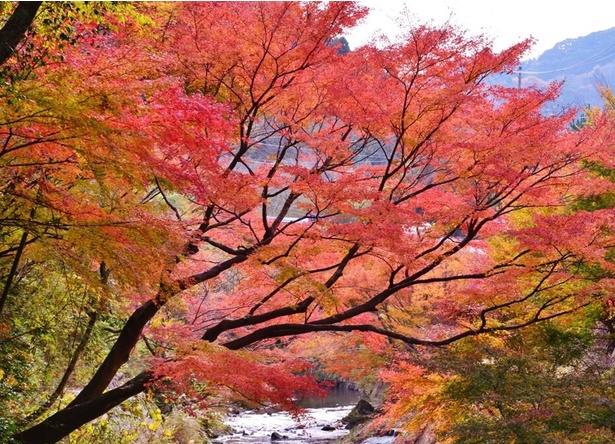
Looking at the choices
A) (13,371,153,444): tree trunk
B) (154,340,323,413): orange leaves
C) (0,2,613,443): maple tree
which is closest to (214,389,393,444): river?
(154,340,323,413): orange leaves

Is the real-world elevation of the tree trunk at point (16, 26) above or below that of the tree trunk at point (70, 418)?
above

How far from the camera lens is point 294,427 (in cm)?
2258

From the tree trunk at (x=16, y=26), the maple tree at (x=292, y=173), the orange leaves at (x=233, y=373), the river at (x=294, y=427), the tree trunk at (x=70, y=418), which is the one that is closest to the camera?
the tree trunk at (x=16, y=26)

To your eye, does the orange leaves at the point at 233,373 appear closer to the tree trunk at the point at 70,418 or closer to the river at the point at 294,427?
the tree trunk at the point at 70,418

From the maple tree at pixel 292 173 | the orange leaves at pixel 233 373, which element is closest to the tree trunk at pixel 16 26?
the maple tree at pixel 292 173

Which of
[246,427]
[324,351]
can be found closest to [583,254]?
[324,351]

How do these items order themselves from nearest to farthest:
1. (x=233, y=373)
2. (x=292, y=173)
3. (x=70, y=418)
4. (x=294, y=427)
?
1. (x=70, y=418)
2. (x=233, y=373)
3. (x=292, y=173)
4. (x=294, y=427)

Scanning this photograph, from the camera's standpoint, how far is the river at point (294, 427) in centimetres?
1944

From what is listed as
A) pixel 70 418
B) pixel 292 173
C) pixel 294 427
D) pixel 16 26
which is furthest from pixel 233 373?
pixel 294 427

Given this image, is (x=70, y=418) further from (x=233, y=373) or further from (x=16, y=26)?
(x=16, y=26)

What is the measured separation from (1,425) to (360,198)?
424 centimetres

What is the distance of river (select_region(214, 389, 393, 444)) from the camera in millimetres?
19438

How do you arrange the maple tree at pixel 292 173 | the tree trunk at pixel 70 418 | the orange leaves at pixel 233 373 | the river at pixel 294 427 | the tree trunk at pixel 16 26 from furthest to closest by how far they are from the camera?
the river at pixel 294 427, the orange leaves at pixel 233 373, the tree trunk at pixel 70 418, the maple tree at pixel 292 173, the tree trunk at pixel 16 26

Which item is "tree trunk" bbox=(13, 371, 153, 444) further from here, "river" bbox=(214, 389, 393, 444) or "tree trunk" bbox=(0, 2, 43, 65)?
"river" bbox=(214, 389, 393, 444)
